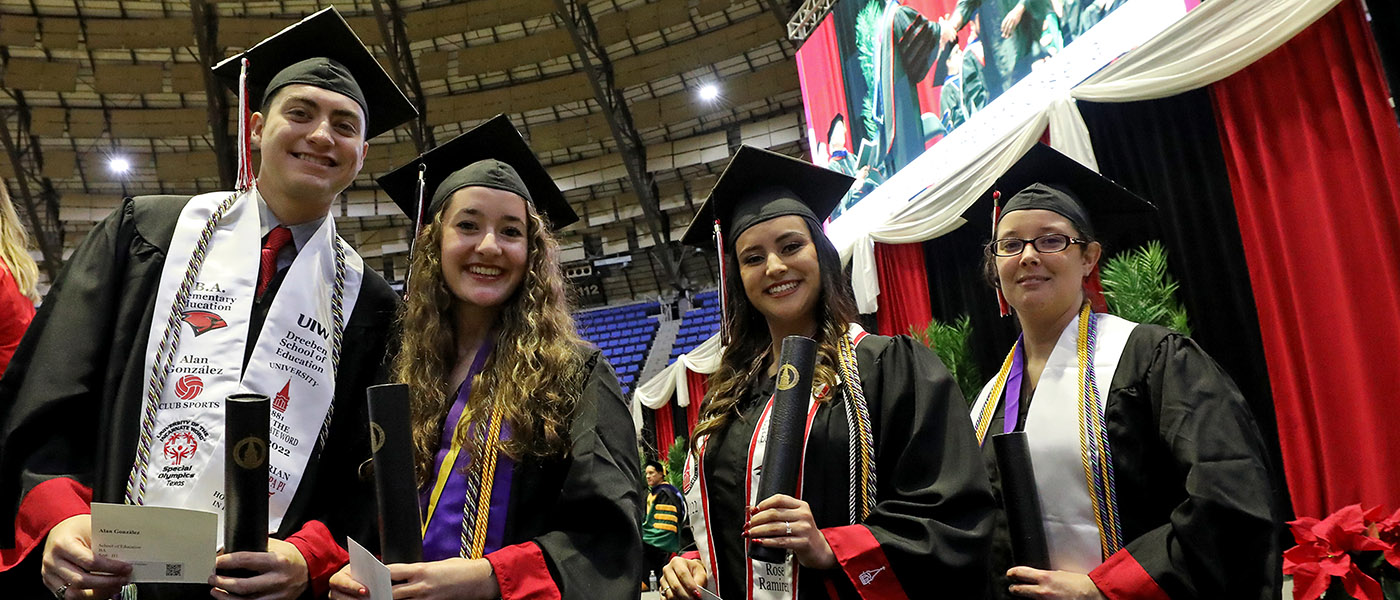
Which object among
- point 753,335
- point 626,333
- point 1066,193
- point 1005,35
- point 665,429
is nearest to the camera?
point 753,335

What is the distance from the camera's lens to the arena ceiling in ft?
41.1

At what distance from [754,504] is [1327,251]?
354cm

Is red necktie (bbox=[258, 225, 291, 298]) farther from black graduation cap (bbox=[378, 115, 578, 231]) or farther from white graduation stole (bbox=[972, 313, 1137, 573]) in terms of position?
white graduation stole (bbox=[972, 313, 1137, 573])

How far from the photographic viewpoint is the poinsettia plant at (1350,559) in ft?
6.54

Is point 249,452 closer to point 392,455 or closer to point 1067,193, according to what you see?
point 392,455

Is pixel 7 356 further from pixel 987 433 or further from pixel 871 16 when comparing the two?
pixel 871 16

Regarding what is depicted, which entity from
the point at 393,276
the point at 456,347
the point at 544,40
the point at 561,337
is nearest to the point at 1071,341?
the point at 561,337

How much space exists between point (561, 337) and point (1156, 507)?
1.34 m

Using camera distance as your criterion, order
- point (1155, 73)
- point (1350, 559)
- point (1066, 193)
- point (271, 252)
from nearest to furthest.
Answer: point (271, 252) → point (1350, 559) → point (1066, 193) → point (1155, 73)

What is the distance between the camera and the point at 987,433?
7.02 ft

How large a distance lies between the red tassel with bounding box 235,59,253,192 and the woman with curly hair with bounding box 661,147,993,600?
110 centimetres

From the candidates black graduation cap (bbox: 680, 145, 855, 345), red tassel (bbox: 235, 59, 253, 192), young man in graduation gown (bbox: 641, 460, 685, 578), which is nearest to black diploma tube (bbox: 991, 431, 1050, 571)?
black graduation cap (bbox: 680, 145, 855, 345)

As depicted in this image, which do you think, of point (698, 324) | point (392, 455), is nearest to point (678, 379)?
point (698, 324)

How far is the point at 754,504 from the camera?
5.47 feet
